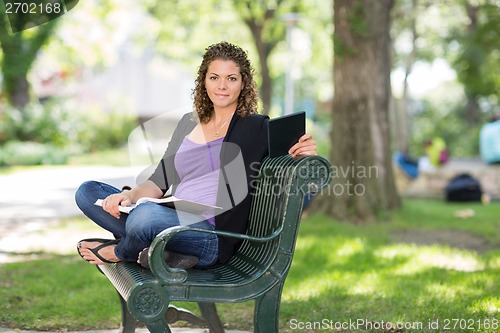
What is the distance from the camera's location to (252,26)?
75.7 ft

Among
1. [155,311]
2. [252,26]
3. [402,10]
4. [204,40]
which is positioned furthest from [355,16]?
[204,40]

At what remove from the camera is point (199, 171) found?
357 cm

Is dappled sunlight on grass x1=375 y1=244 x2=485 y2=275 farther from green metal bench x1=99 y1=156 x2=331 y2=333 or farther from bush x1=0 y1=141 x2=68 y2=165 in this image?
bush x1=0 y1=141 x2=68 y2=165

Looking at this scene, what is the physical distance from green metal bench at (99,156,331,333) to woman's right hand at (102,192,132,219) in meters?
0.26

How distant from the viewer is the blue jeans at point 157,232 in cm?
312

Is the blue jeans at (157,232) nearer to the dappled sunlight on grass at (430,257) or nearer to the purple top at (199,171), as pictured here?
the purple top at (199,171)

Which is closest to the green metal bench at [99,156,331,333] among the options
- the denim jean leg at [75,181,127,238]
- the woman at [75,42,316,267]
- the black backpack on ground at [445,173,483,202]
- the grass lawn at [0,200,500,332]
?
the woman at [75,42,316,267]

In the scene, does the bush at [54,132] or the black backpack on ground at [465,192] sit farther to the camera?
the bush at [54,132]

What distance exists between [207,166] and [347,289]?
211cm

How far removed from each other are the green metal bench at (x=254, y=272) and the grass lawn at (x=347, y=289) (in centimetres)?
120

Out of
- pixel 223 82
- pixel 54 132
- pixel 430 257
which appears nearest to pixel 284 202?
pixel 223 82

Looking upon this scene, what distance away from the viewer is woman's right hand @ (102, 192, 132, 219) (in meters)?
3.44

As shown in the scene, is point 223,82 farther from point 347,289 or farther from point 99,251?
point 347,289

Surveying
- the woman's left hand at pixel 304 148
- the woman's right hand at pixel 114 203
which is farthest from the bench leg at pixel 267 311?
the woman's right hand at pixel 114 203
